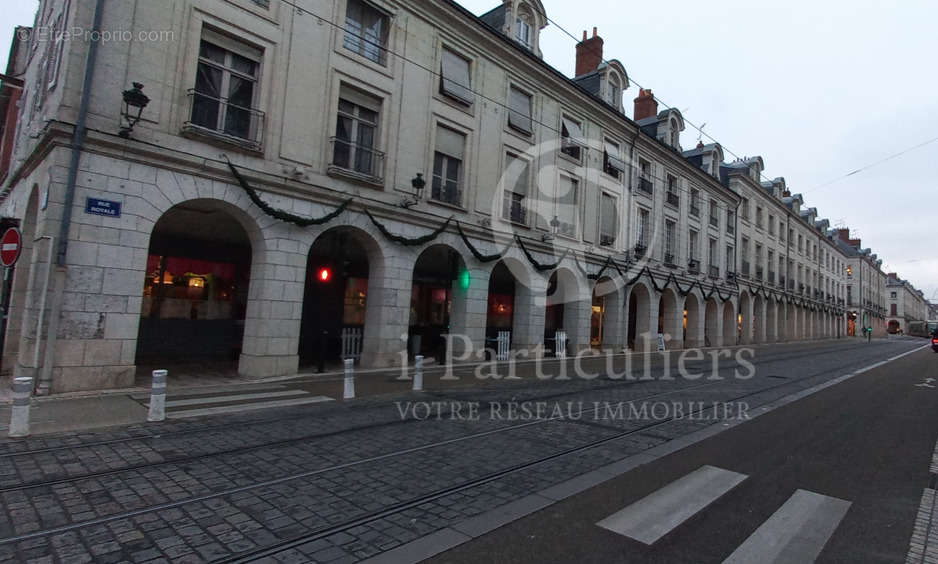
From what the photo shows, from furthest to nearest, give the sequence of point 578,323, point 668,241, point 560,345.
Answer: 1. point 668,241
2. point 578,323
3. point 560,345

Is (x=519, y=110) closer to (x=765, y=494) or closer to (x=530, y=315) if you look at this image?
(x=530, y=315)

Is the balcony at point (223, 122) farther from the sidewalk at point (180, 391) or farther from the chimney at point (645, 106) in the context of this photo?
the chimney at point (645, 106)

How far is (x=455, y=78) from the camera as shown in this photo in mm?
15328

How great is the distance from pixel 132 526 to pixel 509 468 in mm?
3399

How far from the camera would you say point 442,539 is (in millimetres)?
3477

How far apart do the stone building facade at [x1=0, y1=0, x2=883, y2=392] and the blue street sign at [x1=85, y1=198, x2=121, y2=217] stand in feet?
0.13

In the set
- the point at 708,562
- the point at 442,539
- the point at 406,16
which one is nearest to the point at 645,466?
the point at 708,562

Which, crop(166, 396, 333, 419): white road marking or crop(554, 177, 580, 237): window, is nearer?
crop(166, 396, 333, 419): white road marking

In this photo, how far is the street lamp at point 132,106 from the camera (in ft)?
27.5

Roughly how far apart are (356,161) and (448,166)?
3.46 m

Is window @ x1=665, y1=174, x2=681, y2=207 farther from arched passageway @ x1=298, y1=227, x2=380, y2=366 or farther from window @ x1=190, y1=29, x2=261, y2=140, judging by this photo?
window @ x1=190, y1=29, x2=261, y2=140

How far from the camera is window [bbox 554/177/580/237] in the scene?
18.8 meters
